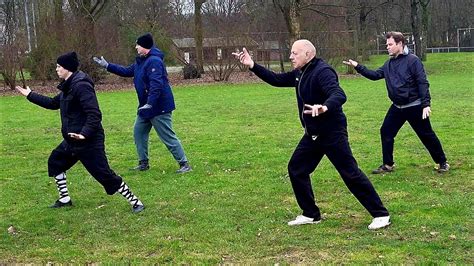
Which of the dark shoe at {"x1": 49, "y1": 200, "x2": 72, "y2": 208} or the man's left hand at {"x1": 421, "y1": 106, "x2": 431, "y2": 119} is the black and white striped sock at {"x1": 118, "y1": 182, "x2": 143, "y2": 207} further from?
the man's left hand at {"x1": 421, "y1": 106, "x2": 431, "y2": 119}

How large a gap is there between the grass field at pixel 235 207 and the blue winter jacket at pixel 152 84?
40.3 inches

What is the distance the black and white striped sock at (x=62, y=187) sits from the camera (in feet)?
25.2

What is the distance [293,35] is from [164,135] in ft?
87.5

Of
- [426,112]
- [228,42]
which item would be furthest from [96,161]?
[228,42]

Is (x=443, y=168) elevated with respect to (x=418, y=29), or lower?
lower

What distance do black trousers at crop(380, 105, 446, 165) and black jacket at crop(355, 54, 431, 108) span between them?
17 cm

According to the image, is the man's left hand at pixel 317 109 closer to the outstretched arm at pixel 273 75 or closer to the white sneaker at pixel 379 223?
the outstretched arm at pixel 273 75

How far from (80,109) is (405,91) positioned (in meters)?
4.25

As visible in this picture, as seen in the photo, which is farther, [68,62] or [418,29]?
[418,29]

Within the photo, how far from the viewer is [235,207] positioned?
743 cm

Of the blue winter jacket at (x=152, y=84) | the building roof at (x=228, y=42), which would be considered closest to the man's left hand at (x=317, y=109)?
the blue winter jacket at (x=152, y=84)

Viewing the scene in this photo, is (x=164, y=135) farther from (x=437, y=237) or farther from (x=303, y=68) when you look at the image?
(x=437, y=237)

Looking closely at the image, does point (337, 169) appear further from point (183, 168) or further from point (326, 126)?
point (183, 168)

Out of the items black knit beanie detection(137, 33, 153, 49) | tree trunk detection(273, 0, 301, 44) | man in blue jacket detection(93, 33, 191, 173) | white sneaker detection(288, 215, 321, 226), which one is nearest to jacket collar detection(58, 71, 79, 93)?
man in blue jacket detection(93, 33, 191, 173)
